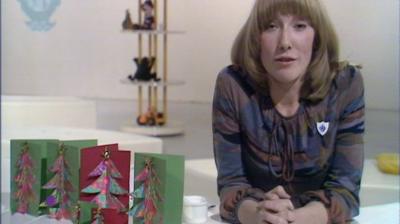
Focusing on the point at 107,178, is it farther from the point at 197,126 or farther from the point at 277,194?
the point at 197,126

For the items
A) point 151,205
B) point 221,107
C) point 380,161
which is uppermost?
point 221,107

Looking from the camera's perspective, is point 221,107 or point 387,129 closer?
point 221,107

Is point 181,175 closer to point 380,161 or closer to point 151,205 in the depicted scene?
point 151,205

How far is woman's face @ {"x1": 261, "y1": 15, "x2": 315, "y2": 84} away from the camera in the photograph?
716 millimetres

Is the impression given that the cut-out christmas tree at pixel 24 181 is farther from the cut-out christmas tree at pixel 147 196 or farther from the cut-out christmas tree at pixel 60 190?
the cut-out christmas tree at pixel 147 196

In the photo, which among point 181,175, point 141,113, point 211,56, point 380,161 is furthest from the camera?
point 141,113

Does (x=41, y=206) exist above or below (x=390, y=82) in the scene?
below

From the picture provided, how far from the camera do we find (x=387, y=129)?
1095 millimetres

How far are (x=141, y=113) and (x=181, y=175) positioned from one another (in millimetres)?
1628

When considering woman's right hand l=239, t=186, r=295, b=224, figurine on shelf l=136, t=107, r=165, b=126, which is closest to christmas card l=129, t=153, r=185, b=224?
woman's right hand l=239, t=186, r=295, b=224

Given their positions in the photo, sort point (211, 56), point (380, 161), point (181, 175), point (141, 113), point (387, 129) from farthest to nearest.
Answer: point (141, 113), point (380, 161), point (387, 129), point (211, 56), point (181, 175)

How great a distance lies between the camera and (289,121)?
76cm

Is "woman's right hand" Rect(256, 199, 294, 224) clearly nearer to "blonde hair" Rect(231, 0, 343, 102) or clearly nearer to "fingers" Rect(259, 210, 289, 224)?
"fingers" Rect(259, 210, 289, 224)

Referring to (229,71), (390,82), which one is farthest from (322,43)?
(390,82)
